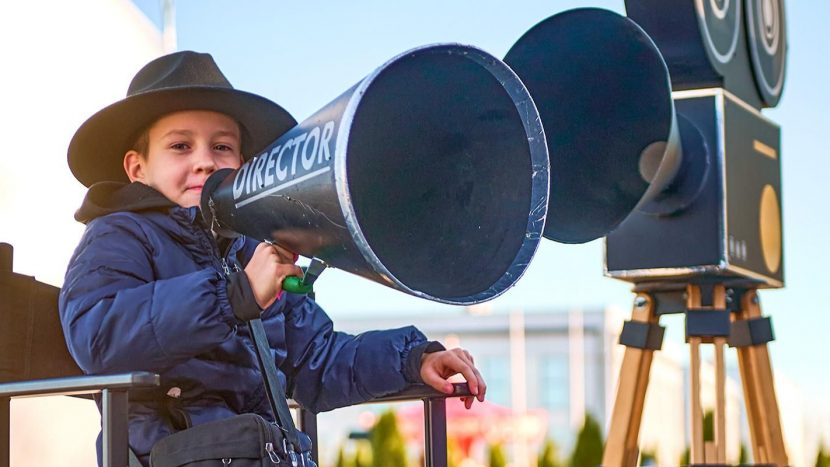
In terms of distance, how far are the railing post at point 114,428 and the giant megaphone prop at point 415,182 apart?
25 cm

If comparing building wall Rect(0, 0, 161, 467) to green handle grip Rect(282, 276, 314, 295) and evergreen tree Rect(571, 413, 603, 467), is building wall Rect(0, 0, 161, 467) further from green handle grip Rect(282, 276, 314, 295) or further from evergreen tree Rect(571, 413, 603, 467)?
evergreen tree Rect(571, 413, 603, 467)

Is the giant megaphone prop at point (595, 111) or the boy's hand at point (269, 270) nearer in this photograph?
the boy's hand at point (269, 270)

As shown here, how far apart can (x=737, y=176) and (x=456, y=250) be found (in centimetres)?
128

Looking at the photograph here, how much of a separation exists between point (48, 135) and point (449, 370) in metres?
1.01

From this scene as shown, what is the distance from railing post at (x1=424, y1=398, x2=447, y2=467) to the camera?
6.20 ft

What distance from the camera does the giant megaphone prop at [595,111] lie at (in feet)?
6.57

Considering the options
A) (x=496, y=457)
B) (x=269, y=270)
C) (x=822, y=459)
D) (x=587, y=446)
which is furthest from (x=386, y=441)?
(x=269, y=270)

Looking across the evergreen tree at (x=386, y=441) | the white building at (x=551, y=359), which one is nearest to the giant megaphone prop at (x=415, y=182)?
the evergreen tree at (x=386, y=441)

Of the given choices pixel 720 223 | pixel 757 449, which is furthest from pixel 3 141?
pixel 757 449

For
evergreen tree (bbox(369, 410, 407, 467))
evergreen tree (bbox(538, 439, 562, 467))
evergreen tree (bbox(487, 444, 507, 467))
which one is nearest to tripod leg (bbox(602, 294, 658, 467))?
evergreen tree (bbox(538, 439, 562, 467))

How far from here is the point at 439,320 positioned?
23.6 meters

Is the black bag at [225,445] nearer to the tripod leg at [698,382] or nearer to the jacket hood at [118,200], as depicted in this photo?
the jacket hood at [118,200]

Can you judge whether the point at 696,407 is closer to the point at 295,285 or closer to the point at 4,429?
the point at 295,285

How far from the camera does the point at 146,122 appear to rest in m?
1.90
